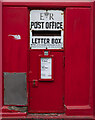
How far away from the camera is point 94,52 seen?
377cm

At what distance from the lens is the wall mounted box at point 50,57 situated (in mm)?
3729

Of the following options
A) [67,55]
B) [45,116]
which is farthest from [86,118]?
[67,55]

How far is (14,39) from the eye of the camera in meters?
3.74

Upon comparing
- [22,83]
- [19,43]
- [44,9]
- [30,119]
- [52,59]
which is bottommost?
[30,119]

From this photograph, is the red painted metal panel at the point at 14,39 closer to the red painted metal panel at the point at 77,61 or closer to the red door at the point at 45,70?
the red door at the point at 45,70

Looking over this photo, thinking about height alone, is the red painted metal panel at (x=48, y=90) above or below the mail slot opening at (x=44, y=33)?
below

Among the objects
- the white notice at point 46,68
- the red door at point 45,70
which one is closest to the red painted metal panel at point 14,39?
the red door at point 45,70

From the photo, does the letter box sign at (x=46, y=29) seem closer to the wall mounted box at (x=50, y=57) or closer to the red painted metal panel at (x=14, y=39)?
the wall mounted box at (x=50, y=57)

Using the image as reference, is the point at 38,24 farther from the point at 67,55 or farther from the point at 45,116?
the point at 45,116

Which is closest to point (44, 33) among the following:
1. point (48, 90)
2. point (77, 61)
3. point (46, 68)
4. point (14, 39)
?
point (14, 39)

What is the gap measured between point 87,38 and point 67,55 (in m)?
0.63

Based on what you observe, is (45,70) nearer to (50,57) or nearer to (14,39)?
(50,57)

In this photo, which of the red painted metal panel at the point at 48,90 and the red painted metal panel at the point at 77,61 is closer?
the red painted metal panel at the point at 77,61

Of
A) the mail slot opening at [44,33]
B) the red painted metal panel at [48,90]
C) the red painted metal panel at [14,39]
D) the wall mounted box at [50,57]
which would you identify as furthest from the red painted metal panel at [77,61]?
the red painted metal panel at [14,39]
